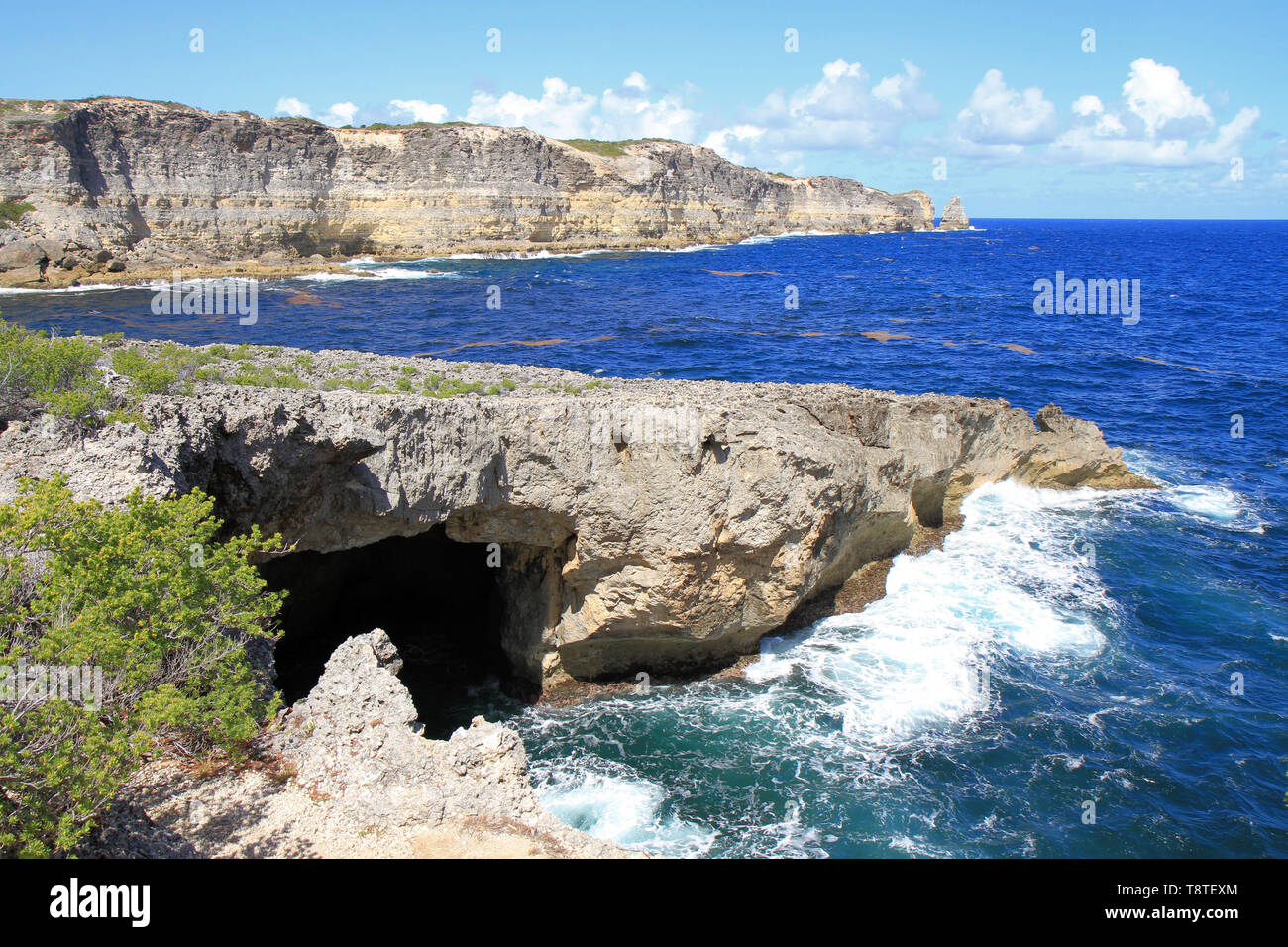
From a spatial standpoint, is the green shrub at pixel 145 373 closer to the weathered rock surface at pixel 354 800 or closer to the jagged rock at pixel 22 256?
Answer: the weathered rock surface at pixel 354 800

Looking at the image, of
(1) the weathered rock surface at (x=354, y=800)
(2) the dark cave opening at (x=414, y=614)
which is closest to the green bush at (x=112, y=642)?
(1) the weathered rock surface at (x=354, y=800)

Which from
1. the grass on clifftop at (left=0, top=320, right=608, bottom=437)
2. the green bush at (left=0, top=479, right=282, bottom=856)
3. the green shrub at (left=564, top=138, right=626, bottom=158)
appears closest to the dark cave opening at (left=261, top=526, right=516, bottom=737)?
the grass on clifftop at (left=0, top=320, right=608, bottom=437)

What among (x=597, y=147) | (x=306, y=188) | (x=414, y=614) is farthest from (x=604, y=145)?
(x=414, y=614)

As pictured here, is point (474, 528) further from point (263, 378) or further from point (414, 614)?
point (414, 614)

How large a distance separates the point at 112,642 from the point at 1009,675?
17.7 meters

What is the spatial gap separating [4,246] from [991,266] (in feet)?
357

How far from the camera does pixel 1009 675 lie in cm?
1842

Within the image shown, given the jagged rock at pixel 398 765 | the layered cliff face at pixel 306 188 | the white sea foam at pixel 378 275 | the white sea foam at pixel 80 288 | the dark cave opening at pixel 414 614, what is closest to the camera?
the jagged rock at pixel 398 765

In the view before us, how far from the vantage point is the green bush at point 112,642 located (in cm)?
768

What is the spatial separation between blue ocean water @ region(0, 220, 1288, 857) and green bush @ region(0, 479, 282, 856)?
710 cm

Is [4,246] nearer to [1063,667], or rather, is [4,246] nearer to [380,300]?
[380,300]

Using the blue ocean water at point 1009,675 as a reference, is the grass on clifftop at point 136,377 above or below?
above

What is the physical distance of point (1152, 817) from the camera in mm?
14195

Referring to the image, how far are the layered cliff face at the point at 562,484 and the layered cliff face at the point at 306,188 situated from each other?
215 feet
